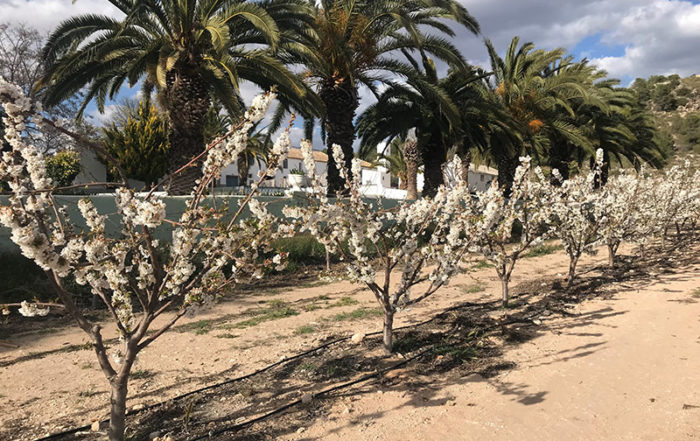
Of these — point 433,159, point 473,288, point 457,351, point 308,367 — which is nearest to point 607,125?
point 433,159

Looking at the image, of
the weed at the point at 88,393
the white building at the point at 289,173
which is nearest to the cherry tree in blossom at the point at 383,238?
the weed at the point at 88,393

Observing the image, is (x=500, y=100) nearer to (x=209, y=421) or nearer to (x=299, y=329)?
(x=299, y=329)

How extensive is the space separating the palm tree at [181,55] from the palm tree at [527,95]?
30.9 ft

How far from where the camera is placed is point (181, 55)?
10.2m

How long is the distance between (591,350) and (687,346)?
4.05 ft

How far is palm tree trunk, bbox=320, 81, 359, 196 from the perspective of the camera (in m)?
12.7

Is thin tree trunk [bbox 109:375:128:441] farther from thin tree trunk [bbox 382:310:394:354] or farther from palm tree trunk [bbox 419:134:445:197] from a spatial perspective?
palm tree trunk [bbox 419:134:445:197]

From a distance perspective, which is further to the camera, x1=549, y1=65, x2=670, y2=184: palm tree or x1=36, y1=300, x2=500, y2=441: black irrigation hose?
x1=549, y1=65, x2=670, y2=184: palm tree

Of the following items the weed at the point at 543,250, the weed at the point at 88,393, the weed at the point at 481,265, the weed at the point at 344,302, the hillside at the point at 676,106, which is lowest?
the weed at the point at 543,250

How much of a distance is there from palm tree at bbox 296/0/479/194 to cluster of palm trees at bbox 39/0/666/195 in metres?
0.04

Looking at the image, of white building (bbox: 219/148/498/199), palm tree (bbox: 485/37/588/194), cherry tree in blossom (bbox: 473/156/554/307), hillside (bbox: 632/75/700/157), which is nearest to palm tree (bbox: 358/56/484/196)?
palm tree (bbox: 485/37/588/194)

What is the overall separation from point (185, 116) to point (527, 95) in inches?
502

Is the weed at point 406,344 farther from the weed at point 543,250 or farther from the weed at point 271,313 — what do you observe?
the weed at point 543,250

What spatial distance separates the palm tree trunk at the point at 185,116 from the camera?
1055cm
